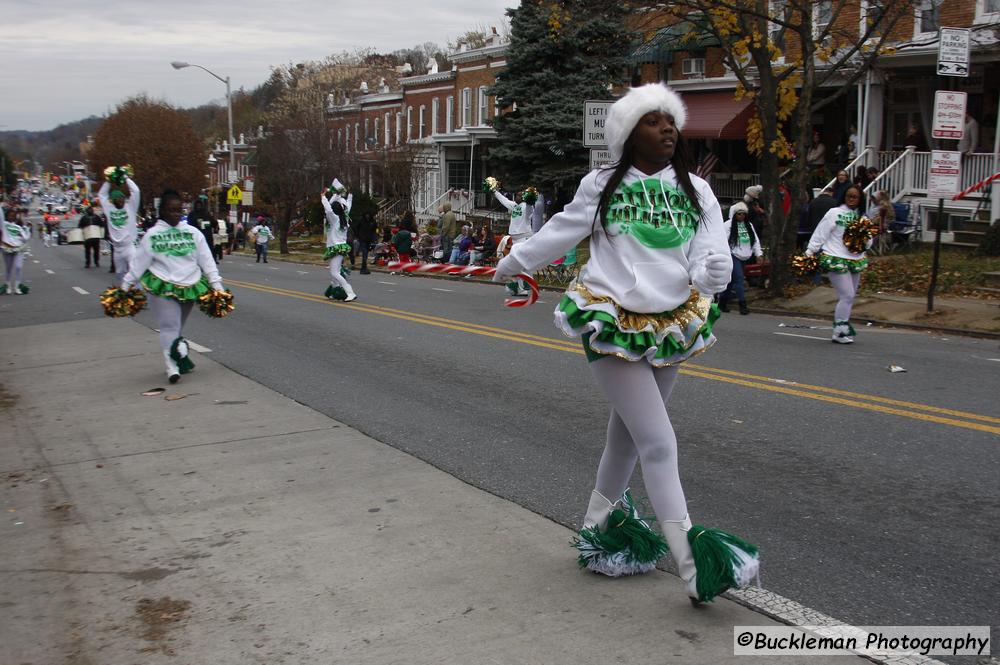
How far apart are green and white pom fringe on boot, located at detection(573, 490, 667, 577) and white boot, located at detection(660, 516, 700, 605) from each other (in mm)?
372

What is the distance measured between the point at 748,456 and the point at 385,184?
142 feet

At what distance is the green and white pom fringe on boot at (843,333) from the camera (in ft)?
40.6

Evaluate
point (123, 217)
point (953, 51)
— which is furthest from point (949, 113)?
point (123, 217)

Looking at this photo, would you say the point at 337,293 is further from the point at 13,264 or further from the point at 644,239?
the point at 644,239

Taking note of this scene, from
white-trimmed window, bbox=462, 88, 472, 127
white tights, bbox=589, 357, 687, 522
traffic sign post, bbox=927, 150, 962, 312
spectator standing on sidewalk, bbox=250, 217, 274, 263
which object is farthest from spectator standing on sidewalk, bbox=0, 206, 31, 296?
white-trimmed window, bbox=462, 88, 472, 127

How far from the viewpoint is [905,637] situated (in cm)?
402

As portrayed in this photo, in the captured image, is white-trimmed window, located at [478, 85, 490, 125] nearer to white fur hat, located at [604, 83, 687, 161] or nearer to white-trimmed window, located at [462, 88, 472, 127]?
white-trimmed window, located at [462, 88, 472, 127]

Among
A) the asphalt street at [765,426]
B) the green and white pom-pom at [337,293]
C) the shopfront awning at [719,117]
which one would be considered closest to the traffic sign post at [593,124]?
the green and white pom-pom at [337,293]

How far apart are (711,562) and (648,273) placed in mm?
1215

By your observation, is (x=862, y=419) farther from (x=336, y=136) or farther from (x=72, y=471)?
(x=336, y=136)

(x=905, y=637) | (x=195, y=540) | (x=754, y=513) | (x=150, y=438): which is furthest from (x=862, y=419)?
(x=150, y=438)

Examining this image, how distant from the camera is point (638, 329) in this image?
4.22m

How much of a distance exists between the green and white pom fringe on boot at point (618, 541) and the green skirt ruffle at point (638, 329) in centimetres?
77

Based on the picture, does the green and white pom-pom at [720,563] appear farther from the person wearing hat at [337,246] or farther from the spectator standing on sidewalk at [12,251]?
the spectator standing on sidewalk at [12,251]
